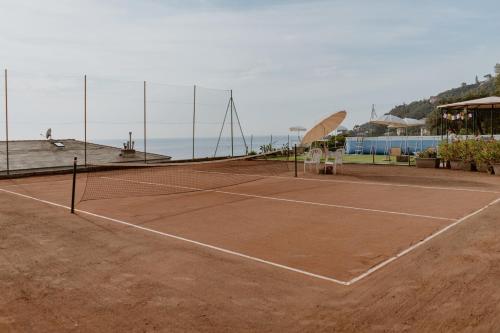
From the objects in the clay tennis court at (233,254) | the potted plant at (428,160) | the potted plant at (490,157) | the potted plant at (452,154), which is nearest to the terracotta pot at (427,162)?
the potted plant at (428,160)

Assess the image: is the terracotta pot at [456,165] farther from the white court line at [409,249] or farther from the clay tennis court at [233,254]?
the white court line at [409,249]

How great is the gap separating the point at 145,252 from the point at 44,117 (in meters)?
20.8

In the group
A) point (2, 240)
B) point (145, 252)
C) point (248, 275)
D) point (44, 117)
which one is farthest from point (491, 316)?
point (44, 117)

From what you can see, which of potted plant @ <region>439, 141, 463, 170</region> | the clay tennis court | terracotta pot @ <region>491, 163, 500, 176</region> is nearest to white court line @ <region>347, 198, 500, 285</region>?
the clay tennis court

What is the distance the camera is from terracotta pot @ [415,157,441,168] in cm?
1931

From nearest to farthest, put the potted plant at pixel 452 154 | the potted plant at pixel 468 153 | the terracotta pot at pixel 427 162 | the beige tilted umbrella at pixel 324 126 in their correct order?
the potted plant at pixel 468 153
the beige tilted umbrella at pixel 324 126
the potted plant at pixel 452 154
the terracotta pot at pixel 427 162

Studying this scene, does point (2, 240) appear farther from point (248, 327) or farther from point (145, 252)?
point (248, 327)

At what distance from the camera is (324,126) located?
61.6ft

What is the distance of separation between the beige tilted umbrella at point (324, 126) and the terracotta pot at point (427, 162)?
4.31 metres

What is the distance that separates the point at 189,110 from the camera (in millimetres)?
24625

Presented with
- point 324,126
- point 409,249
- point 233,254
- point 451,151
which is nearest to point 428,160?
point 451,151

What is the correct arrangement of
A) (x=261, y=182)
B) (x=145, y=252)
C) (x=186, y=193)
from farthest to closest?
1. (x=261, y=182)
2. (x=186, y=193)
3. (x=145, y=252)

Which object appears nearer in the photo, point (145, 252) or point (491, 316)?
point (491, 316)

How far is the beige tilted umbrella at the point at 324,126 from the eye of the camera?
17984 mm
